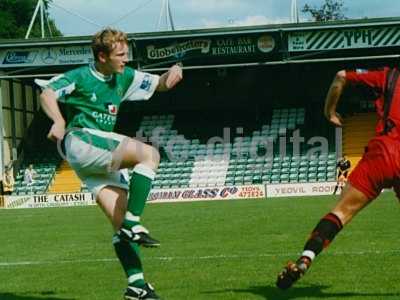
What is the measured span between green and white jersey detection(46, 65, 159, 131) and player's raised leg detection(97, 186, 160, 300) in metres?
0.58

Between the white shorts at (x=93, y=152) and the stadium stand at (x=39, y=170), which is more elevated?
the stadium stand at (x=39, y=170)

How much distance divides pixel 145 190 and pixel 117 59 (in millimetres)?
1120

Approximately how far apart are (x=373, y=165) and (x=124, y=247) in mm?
2221

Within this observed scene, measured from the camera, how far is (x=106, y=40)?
20.6 ft

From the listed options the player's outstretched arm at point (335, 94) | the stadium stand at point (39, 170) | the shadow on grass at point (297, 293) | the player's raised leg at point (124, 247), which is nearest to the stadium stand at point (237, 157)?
the stadium stand at point (39, 170)

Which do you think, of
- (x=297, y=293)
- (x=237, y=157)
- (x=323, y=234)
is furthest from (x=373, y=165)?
(x=237, y=157)

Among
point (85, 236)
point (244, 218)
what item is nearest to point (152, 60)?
point (244, 218)

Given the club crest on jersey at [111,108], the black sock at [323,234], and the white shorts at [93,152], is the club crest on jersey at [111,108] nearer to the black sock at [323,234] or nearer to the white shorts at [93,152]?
the white shorts at [93,152]

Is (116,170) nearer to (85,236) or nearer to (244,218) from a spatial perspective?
(85,236)

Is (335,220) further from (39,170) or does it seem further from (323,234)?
(39,170)

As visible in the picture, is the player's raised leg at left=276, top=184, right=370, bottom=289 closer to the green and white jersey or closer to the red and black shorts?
the red and black shorts

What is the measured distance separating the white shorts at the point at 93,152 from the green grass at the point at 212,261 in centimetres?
120

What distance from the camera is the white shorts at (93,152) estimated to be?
6328 millimetres

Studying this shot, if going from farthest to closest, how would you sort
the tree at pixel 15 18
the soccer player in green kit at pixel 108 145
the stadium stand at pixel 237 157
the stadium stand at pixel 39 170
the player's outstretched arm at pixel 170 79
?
the tree at pixel 15 18 → the stadium stand at pixel 39 170 → the stadium stand at pixel 237 157 → the player's outstretched arm at pixel 170 79 → the soccer player in green kit at pixel 108 145
